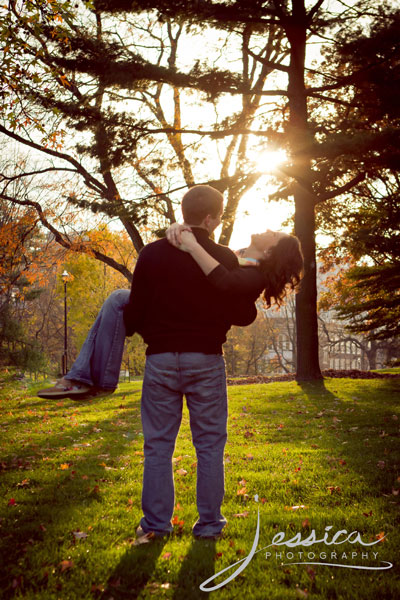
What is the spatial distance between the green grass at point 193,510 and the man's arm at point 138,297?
140 cm

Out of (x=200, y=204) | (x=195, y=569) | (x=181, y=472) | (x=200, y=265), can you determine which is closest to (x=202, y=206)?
(x=200, y=204)

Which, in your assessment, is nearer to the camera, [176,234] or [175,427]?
[176,234]

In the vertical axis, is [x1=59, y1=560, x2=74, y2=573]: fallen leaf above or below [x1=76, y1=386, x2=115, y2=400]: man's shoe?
below

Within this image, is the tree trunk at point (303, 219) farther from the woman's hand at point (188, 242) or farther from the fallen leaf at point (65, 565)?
the fallen leaf at point (65, 565)

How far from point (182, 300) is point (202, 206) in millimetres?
613

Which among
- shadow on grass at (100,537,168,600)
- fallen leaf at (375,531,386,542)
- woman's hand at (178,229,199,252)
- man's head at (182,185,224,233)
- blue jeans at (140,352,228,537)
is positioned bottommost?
shadow on grass at (100,537,168,600)

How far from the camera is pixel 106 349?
124 inches

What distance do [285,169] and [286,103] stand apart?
582 centimetres

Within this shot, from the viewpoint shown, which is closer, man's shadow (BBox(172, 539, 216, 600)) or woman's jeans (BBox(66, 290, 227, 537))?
man's shadow (BBox(172, 539, 216, 600))

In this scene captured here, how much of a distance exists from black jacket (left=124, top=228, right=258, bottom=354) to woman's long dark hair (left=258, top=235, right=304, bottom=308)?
149 millimetres

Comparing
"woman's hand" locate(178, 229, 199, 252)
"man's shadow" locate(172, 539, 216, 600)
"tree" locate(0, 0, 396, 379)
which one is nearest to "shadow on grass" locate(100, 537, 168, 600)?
"man's shadow" locate(172, 539, 216, 600)

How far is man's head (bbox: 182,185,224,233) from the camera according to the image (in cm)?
301

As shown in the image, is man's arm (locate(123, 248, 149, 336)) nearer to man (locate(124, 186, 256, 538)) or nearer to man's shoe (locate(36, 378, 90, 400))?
man (locate(124, 186, 256, 538))

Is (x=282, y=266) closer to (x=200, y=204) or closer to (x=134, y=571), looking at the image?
(x=200, y=204)
